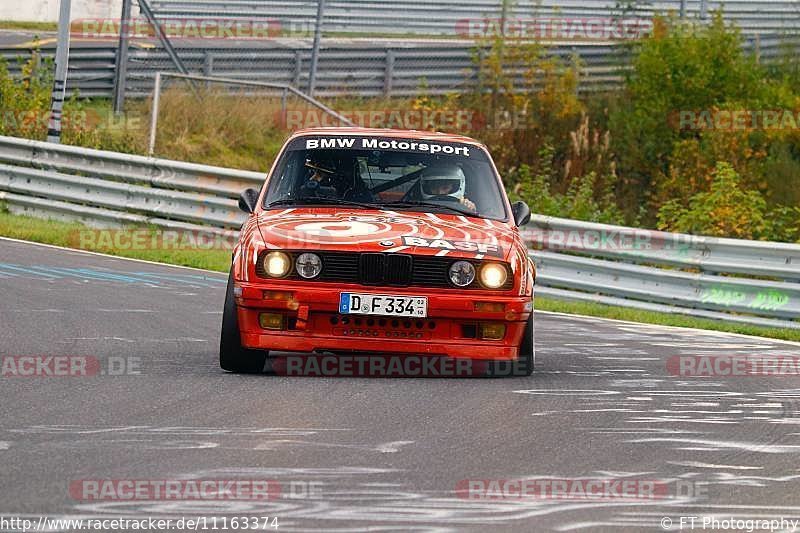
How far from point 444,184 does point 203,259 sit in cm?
794

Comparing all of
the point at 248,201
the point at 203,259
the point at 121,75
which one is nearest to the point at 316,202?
the point at 248,201

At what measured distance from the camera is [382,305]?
383 inches

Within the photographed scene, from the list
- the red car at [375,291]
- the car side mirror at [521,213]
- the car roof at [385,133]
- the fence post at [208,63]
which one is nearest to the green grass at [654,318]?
the car side mirror at [521,213]

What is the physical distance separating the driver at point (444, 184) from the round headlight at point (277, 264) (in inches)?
62.0

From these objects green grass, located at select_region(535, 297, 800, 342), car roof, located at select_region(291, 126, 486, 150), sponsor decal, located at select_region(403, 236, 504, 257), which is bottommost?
green grass, located at select_region(535, 297, 800, 342)

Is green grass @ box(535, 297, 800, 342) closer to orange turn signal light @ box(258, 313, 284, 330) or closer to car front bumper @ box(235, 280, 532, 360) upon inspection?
car front bumper @ box(235, 280, 532, 360)

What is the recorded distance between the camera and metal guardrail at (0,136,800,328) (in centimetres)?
1534

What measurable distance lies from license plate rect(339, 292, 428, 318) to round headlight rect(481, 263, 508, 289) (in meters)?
0.41

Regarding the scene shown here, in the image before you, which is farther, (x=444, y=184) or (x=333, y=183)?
(x=444, y=184)

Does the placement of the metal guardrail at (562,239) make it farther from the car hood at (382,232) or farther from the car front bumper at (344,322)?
the car front bumper at (344,322)

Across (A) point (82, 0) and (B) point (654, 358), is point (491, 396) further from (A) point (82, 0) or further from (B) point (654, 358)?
(A) point (82, 0)

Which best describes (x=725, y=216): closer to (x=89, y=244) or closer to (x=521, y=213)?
(x=89, y=244)

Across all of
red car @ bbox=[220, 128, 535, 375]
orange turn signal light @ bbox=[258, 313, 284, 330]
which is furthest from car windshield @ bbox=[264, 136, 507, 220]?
orange turn signal light @ bbox=[258, 313, 284, 330]

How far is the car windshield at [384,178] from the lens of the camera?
11000 millimetres
